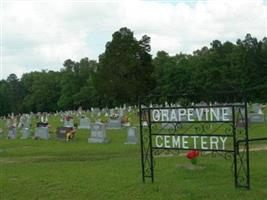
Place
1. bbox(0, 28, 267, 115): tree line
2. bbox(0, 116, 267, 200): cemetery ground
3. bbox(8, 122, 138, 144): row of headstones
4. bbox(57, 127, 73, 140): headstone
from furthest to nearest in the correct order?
bbox(0, 28, 267, 115): tree line, bbox(57, 127, 73, 140): headstone, bbox(8, 122, 138, 144): row of headstones, bbox(0, 116, 267, 200): cemetery ground

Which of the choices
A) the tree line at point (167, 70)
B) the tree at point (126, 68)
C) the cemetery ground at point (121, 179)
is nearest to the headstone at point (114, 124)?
the cemetery ground at point (121, 179)

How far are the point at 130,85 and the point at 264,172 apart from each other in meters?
59.0

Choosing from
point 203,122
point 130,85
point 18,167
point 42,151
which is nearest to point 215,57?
point 130,85

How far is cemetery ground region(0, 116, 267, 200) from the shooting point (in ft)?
34.1

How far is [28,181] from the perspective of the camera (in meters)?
12.8

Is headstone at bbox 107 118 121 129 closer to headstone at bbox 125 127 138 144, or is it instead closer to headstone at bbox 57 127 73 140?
headstone at bbox 57 127 73 140

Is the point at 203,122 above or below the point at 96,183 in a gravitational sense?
above

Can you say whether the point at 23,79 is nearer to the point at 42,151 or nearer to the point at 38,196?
the point at 42,151

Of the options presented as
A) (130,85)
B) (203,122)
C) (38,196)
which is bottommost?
(38,196)

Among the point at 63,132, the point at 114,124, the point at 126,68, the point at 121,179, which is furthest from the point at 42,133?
the point at 126,68

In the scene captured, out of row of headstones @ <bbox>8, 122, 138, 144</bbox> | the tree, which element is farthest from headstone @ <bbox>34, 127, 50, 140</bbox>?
the tree

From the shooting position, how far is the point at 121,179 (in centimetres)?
1248

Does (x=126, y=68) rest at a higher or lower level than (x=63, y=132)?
higher

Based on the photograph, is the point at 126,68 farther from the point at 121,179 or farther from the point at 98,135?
the point at 121,179
